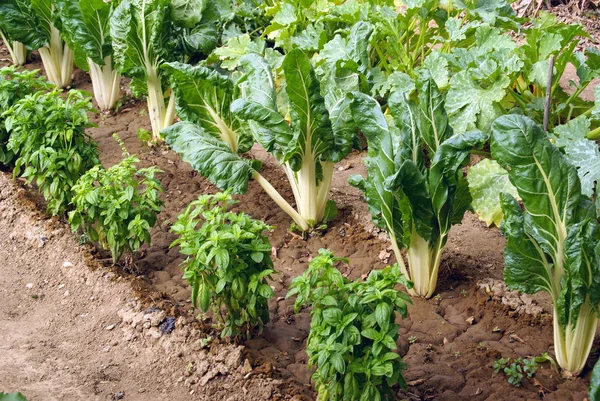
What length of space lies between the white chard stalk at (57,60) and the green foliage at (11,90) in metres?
1.38

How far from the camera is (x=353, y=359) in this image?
3.26 metres

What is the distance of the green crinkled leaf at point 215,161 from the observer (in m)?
4.82

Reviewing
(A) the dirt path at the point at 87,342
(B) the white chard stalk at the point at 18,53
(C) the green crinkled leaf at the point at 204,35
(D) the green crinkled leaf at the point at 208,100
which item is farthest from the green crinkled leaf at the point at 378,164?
(B) the white chard stalk at the point at 18,53

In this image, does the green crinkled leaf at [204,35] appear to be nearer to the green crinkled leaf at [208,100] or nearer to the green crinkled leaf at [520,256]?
the green crinkled leaf at [208,100]

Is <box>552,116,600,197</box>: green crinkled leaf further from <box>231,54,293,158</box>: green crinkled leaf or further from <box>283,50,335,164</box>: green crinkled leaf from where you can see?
<box>231,54,293,158</box>: green crinkled leaf

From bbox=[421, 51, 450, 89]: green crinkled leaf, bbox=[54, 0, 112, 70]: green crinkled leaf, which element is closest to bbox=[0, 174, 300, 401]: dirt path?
bbox=[54, 0, 112, 70]: green crinkled leaf

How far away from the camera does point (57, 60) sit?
24.2 feet

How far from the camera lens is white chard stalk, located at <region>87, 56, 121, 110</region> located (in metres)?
6.76

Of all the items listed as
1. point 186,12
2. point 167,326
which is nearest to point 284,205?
point 167,326

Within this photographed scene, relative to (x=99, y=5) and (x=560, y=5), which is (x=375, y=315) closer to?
(x=99, y=5)

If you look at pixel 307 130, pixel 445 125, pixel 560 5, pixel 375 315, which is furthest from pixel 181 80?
pixel 560 5

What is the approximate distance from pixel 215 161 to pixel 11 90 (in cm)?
203

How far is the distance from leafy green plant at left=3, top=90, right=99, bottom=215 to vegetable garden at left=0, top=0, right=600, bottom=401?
0.05 ft

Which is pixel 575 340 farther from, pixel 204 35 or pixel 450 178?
pixel 204 35
